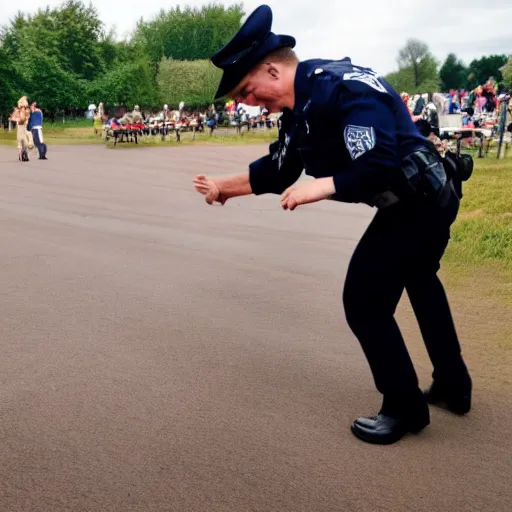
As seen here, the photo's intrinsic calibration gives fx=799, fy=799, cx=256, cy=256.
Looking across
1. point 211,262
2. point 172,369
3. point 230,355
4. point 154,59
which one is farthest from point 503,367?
point 154,59

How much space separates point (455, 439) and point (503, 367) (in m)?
1.15

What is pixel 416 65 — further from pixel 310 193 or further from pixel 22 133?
pixel 310 193

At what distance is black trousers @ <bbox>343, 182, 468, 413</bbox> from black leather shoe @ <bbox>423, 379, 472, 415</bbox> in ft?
1.14

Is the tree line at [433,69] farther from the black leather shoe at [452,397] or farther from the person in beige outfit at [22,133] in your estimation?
the black leather shoe at [452,397]

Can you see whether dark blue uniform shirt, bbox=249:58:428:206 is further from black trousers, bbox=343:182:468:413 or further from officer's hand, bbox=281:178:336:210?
black trousers, bbox=343:182:468:413

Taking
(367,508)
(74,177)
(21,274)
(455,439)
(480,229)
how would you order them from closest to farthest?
(367,508) < (455,439) < (21,274) < (480,229) < (74,177)

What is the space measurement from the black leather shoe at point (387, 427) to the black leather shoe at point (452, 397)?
0.30 meters

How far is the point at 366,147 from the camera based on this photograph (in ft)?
9.50

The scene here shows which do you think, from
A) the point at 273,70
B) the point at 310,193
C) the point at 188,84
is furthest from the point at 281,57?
the point at 188,84

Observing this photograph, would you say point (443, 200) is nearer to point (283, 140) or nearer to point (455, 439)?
point (283, 140)

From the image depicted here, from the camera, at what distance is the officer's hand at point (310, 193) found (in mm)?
2957

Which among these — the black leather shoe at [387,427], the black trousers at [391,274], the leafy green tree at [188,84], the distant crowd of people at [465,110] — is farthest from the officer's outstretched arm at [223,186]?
the leafy green tree at [188,84]

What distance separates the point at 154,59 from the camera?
328 feet

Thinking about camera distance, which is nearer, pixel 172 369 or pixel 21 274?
pixel 172 369
